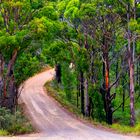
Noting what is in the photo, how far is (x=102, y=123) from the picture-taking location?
27656mm

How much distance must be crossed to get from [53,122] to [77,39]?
740 cm

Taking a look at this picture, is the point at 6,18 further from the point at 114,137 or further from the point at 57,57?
the point at 114,137

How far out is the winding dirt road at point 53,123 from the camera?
22.4m

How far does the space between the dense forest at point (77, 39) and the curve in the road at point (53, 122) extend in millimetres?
2564

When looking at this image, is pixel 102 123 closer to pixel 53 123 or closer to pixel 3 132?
pixel 53 123

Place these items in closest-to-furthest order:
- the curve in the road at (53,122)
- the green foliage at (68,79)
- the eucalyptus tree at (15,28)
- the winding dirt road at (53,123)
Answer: the winding dirt road at (53,123) → the curve in the road at (53,122) → the eucalyptus tree at (15,28) → the green foliage at (68,79)

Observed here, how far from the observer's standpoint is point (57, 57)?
109 feet

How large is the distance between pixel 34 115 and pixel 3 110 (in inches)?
302

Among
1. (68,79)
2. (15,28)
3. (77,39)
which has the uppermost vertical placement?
(15,28)

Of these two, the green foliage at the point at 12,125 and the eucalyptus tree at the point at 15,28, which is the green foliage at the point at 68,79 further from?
the green foliage at the point at 12,125

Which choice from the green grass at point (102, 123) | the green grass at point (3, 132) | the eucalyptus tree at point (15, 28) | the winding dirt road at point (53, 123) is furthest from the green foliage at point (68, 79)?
the green grass at point (3, 132)

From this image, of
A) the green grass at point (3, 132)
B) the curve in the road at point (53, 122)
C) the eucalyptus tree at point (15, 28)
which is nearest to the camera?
the curve in the road at point (53, 122)

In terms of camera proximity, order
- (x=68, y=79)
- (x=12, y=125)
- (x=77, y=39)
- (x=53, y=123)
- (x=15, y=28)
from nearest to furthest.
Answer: (x=12, y=125)
(x=15, y=28)
(x=53, y=123)
(x=77, y=39)
(x=68, y=79)

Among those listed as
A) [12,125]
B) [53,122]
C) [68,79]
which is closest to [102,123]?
[53,122]
